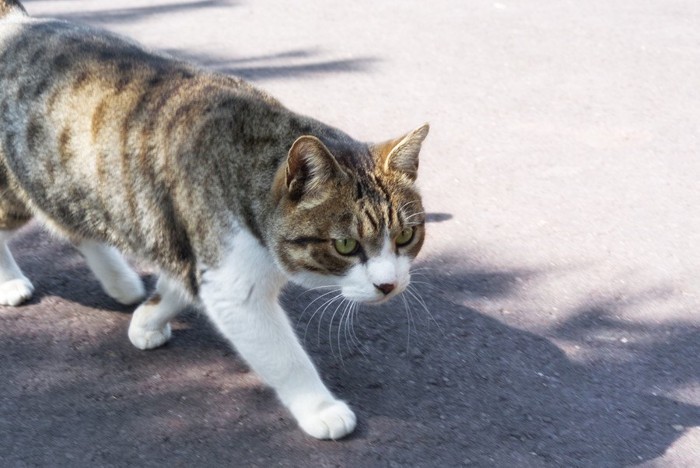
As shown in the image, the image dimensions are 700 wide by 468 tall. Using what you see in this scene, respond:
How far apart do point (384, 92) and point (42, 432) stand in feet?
12.3

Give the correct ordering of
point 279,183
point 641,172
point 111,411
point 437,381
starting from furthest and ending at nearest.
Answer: point 641,172
point 437,381
point 111,411
point 279,183

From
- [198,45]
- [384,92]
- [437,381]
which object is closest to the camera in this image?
[437,381]

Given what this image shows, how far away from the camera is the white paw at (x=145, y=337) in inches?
150

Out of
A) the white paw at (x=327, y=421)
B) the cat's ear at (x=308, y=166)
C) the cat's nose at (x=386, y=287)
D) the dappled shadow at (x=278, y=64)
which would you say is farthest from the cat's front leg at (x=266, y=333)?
the dappled shadow at (x=278, y=64)

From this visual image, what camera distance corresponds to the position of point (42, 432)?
333 cm

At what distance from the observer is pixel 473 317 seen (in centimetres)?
414

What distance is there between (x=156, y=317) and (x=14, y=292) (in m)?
0.69

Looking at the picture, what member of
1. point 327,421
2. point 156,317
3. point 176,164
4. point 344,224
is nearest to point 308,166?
point 344,224

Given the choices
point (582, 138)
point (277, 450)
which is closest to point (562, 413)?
point (277, 450)

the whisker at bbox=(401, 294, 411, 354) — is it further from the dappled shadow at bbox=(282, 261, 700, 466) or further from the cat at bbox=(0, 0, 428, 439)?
the cat at bbox=(0, 0, 428, 439)

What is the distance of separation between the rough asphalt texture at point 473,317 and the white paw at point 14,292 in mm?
46

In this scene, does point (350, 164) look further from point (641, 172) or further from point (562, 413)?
point (641, 172)

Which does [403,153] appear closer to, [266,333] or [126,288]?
[266,333]

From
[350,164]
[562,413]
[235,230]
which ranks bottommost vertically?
[562,413]
